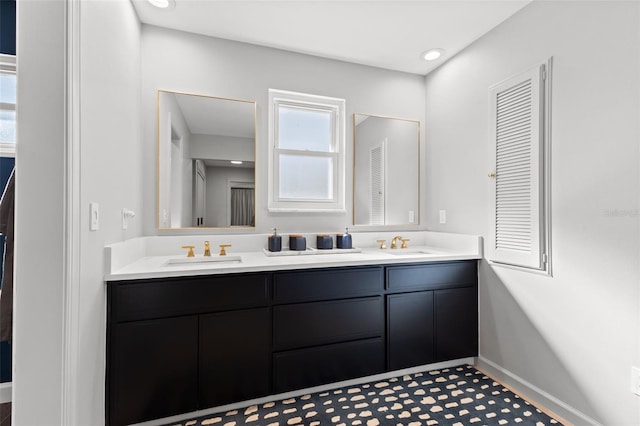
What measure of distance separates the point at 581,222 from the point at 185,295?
215 cm

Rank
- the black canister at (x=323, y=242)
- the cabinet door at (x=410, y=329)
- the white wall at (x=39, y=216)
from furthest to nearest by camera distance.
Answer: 1. the black canister at (x=323, y=242)
2. the cabinet door at (x=410, y=329)
3. the white wall at (x=39, y=216)

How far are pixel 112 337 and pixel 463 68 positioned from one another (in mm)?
2959

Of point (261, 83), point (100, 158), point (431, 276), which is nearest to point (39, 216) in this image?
point (100, 158)

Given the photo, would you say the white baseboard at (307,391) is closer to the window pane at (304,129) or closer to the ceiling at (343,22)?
the window pane at (304,129)

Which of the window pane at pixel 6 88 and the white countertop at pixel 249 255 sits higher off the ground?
the window pane at pixel 6 88

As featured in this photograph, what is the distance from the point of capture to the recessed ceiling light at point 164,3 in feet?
6.32

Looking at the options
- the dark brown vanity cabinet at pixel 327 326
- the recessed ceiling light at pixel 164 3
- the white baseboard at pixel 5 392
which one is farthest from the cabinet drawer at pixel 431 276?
the white baseboard at pixel 5 392

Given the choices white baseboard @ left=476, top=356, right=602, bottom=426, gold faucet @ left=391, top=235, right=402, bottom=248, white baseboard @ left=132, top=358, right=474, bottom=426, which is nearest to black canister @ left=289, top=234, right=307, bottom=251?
gold faucet @ left=391, top=235, right=402, bottom=248

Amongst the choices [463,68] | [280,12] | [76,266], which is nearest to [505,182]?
[463,68]

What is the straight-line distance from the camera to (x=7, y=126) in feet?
6.16

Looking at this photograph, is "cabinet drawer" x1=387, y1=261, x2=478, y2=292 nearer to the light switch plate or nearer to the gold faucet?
the gold faucet

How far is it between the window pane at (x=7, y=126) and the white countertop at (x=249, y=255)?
3.19ft

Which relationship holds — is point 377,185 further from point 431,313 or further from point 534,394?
point 534,394

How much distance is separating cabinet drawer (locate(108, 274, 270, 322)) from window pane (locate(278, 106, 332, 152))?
1.18 metres
